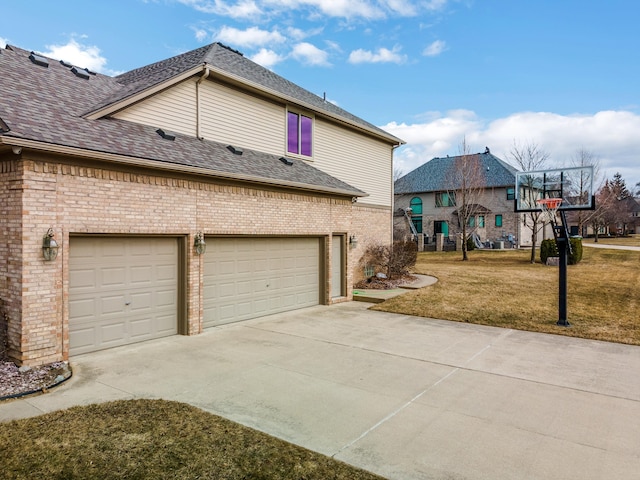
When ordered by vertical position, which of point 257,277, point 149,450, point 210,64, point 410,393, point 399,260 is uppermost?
point 210,64

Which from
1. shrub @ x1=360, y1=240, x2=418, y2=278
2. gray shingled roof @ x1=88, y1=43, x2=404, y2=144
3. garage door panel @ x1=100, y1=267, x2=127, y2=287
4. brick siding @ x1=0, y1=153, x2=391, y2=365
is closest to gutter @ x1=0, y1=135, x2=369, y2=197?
brick siding @ x1=0, y1=153, x2=391, y2=365

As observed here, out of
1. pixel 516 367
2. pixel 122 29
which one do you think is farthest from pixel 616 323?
pixel 122 29

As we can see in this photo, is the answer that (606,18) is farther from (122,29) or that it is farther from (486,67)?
(122,29)

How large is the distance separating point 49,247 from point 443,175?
128 feet

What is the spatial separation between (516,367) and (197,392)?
17.9ft

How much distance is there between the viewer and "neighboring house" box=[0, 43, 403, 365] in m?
6.84

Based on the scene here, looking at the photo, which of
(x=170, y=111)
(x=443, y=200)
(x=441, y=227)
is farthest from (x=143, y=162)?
→ (x=441, y=227)

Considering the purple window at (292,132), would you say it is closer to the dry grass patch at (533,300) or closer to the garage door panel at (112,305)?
the dry grass patch at (533,300)

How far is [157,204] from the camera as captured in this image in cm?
859

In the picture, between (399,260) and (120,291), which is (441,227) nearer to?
(399,260)

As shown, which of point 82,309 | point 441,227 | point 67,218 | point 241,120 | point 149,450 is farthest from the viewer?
point 441,227

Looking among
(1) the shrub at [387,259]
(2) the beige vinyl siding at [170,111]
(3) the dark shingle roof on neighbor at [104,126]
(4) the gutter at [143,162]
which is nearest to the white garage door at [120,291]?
(4) the gutter at [143,162]

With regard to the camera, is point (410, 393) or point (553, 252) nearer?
point (410, 393)

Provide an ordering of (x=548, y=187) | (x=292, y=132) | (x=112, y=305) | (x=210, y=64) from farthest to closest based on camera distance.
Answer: (x=292, y=132), (x=548, y=187), (x=210, y=64), (x=112, y=305)
